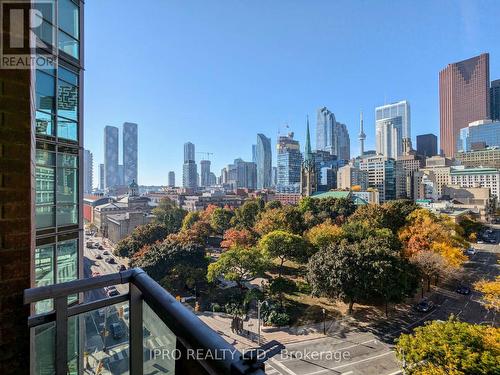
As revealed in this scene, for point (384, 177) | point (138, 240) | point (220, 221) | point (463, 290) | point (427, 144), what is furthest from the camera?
point (427, 144)

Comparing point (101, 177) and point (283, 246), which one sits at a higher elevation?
point (101, 177)

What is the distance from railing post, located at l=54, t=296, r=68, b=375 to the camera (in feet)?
4.92

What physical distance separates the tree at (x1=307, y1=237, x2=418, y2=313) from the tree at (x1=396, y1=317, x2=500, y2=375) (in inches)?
212

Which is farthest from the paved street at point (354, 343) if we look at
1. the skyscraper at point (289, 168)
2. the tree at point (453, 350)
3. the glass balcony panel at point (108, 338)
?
the skyscraper at point (289, 168)

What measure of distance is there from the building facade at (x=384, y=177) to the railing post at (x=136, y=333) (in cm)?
8972

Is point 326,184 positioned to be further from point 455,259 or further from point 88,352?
point 88,352

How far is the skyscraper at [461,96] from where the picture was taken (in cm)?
13325

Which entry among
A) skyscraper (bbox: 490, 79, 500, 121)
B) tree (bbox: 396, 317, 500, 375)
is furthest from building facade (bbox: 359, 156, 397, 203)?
skyscraper (bbox: 490, 79, 500, 121)

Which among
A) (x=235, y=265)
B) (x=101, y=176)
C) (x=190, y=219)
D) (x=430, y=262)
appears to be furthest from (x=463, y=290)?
(x=101, y=176)


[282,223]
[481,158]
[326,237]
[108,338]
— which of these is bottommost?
[326,237]

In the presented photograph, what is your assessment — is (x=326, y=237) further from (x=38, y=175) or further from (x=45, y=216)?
(x=38, y=175)

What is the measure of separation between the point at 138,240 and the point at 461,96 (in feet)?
571

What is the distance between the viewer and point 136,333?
1.69 m

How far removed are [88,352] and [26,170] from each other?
2842 mm
